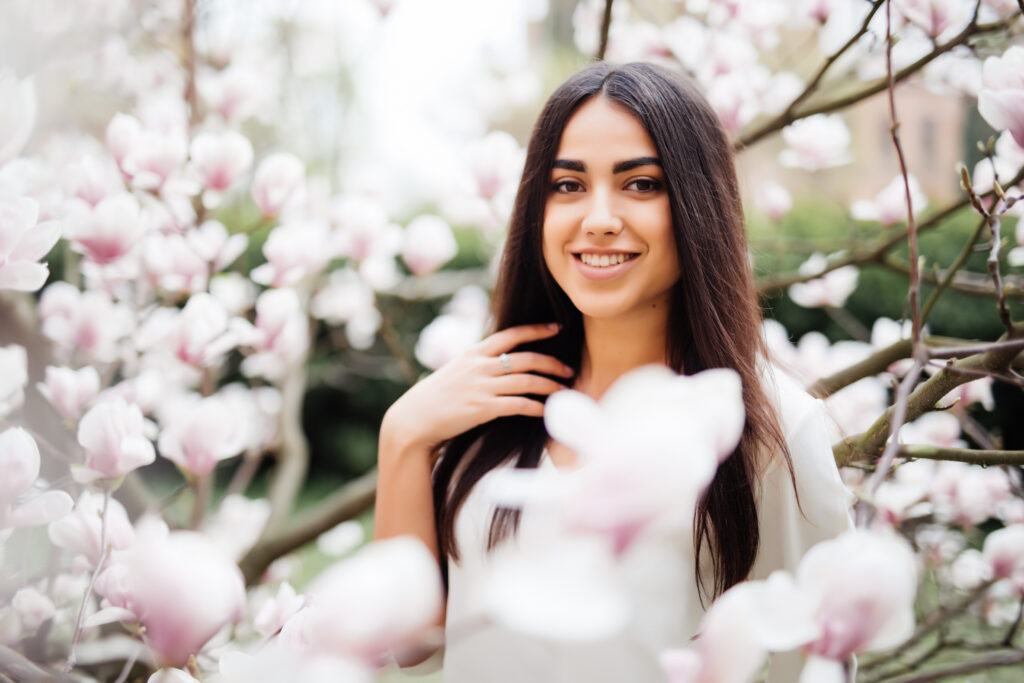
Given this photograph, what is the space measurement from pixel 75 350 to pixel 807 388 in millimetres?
1532

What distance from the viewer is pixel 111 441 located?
83cm

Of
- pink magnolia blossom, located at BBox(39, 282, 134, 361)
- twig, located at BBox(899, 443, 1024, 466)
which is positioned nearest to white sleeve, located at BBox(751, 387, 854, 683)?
twig, located at BBox(899, 443, 1024, 466)

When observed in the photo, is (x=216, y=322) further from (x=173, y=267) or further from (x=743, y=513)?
(x=743, y=513)

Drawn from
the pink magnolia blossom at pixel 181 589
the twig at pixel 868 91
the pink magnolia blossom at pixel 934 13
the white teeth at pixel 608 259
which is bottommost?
the pink magnolia blossom at pixel 181 589

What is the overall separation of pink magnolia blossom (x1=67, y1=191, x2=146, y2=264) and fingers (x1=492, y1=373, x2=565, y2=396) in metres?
0.59

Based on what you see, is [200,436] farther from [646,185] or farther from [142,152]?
[646,185]

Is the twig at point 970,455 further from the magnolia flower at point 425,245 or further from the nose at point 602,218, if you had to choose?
the magnolia flower at point 425,245

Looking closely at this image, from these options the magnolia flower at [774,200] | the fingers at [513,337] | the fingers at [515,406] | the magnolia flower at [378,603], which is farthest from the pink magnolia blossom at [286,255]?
the magnolia flower at [774,200]

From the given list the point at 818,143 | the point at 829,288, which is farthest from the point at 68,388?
the point at 829,288

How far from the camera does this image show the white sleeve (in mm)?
1000

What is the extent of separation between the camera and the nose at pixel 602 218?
1.03 meters

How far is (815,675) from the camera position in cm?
40

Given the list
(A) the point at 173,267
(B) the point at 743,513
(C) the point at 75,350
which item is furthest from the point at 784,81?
(C) the point at 75,350

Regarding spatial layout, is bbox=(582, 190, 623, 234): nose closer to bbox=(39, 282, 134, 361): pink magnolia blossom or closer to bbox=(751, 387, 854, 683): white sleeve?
bbox=(751, 387, 854, 683): white sleeve
